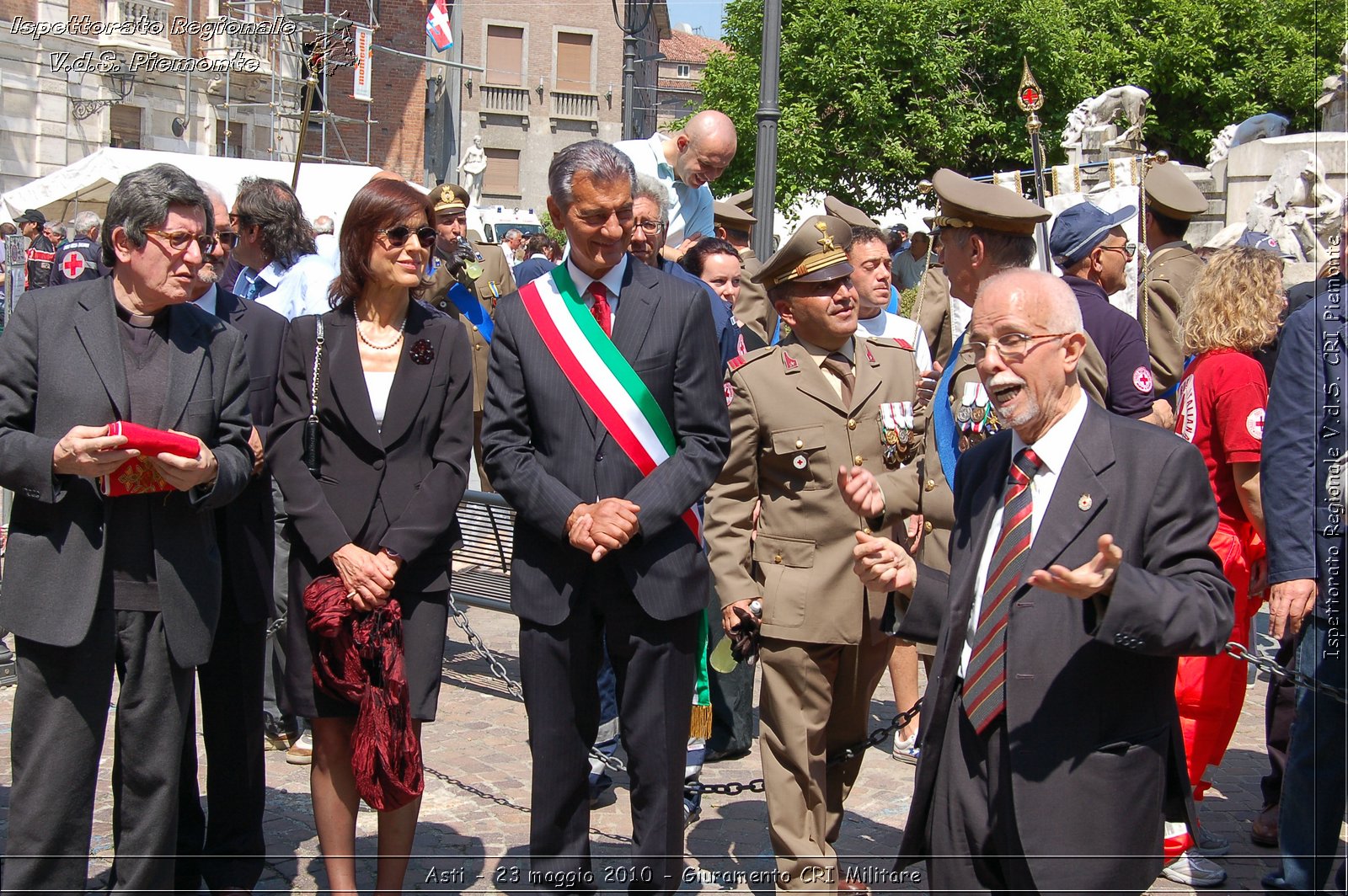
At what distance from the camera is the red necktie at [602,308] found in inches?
175

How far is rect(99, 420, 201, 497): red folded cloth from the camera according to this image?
395 centimetres

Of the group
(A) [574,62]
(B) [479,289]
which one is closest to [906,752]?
(B) [479,289]

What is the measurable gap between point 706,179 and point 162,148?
1080 inches

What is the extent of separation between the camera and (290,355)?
454 cm

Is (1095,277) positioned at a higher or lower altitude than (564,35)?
lower

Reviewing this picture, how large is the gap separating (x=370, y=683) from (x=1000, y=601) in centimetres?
209

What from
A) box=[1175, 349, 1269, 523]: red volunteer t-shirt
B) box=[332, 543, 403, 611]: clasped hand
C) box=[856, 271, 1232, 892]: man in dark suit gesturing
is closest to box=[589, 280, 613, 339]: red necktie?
box=[332, 543, 403, 611]: clasped hand

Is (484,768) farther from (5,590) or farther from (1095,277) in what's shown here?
(1095,277)

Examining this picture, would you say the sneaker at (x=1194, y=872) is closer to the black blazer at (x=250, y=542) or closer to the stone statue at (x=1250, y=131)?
the black blazer at (x=250, y=542)

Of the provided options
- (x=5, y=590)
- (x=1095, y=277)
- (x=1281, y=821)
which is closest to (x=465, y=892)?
(x=5, y=590)

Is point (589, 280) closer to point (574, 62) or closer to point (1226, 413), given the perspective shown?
point (1226, 413)

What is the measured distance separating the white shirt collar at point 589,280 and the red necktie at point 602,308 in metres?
0.01

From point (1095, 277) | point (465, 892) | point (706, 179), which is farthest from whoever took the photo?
point (706, 179)

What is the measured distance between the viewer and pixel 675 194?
7.62 meters
